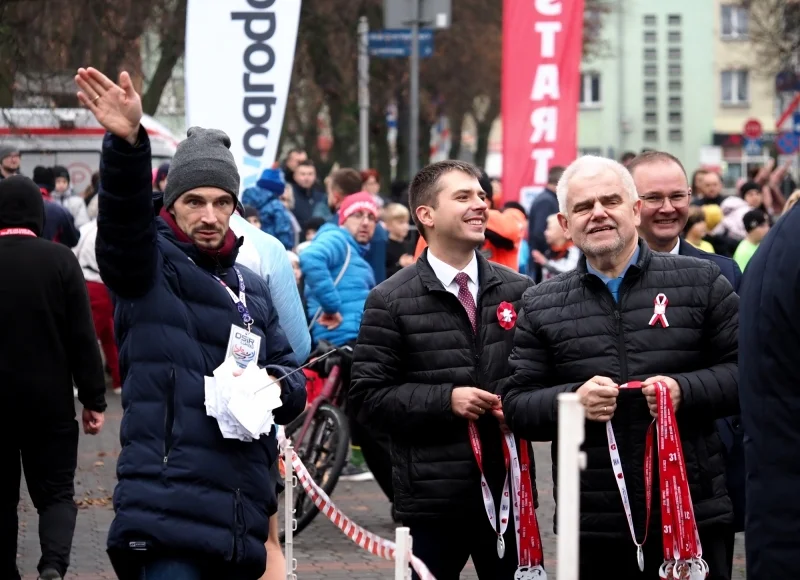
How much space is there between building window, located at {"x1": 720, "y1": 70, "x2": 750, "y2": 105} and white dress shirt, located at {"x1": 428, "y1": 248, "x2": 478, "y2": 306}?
87.2 metres

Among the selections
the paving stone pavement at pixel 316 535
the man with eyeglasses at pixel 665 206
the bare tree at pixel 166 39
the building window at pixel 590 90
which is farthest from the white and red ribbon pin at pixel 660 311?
the building window at pixel 590 90

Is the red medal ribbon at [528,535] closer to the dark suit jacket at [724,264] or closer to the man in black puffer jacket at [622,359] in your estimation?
the man in black puffer jacket at [622,359]

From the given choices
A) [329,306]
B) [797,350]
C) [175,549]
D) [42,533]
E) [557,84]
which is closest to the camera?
[797,350]

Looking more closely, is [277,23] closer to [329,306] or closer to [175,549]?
[329,306]

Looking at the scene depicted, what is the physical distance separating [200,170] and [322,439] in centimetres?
511

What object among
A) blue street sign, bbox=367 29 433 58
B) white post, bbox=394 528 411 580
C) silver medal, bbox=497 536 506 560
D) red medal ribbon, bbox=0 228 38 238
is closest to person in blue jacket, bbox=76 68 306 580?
white post, bbox=394 528 411 580

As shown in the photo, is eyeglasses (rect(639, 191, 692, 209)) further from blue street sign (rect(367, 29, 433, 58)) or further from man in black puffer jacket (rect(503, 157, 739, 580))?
blue street sign (rect(367, 29, 433, 58))

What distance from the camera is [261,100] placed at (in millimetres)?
11312

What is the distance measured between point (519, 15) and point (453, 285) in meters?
12.1

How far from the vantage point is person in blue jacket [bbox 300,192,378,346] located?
10.8 metres

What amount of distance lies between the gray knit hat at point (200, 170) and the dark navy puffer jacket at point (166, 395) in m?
0.15

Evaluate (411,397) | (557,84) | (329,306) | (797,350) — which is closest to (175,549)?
(411,397)

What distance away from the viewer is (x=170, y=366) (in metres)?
4.91

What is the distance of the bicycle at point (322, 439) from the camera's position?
980cm
